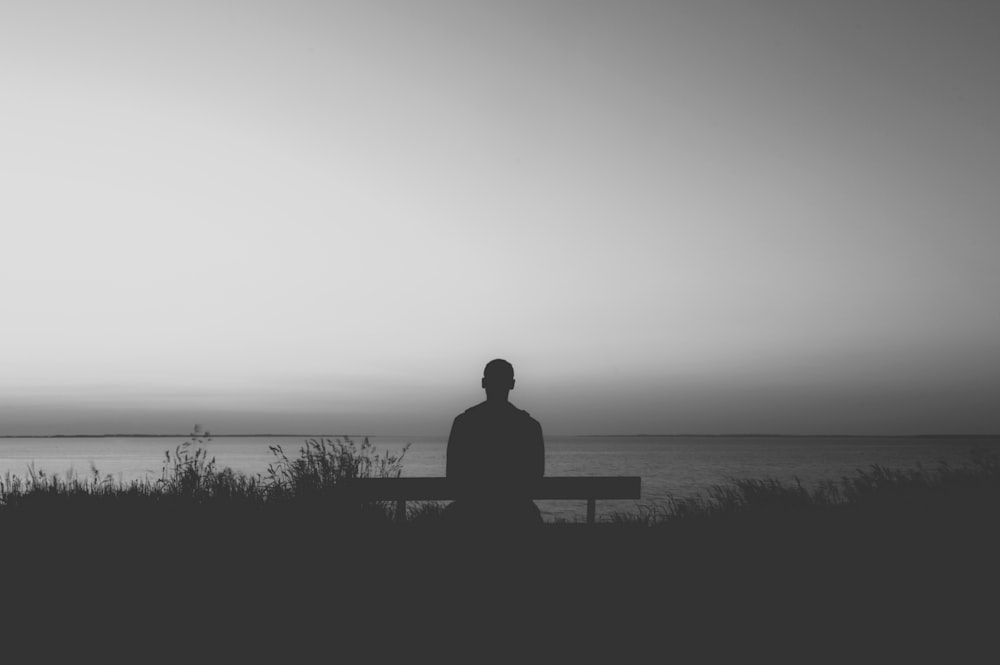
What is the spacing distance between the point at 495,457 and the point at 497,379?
59 cm

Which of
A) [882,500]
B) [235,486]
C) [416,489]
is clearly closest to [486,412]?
[416,489]

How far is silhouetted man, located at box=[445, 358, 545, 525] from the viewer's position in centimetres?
522

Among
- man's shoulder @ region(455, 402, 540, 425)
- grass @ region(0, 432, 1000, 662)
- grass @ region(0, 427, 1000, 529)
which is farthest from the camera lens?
grass @ region(0, 427, 1000, 529)

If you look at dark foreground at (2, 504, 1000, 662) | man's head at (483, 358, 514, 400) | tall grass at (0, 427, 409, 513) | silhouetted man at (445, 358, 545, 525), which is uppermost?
man's head at (483, 358, 514, 400)

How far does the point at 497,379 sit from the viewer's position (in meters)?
5.39

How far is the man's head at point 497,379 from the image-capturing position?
538 centimetres

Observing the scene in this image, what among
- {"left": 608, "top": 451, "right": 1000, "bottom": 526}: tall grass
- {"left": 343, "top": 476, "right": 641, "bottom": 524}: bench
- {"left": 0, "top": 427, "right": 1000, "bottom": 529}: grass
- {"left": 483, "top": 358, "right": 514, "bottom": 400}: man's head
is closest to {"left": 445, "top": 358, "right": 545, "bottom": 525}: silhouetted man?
{"left": 483, "top": 358, "right": 514, "bottom": 400}: man's head

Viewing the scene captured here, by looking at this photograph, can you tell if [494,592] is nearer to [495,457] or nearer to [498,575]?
[498,575]

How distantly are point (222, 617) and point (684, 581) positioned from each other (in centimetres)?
378

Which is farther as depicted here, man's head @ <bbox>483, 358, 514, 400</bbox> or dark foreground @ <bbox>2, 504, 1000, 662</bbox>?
man's head @ <bbox>483, 358, 514, 400</bbox>

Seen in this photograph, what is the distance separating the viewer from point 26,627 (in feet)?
15.6

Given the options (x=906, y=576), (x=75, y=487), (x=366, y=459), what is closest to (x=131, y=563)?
(x=366, y=459)

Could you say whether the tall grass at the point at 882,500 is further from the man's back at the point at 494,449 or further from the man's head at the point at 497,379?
the man's head at the point at 497,379

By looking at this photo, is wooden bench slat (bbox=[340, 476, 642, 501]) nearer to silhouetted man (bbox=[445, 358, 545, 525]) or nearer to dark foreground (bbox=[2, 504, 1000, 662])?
dark foreground (bbox=[2, 504, 1000, 662])
